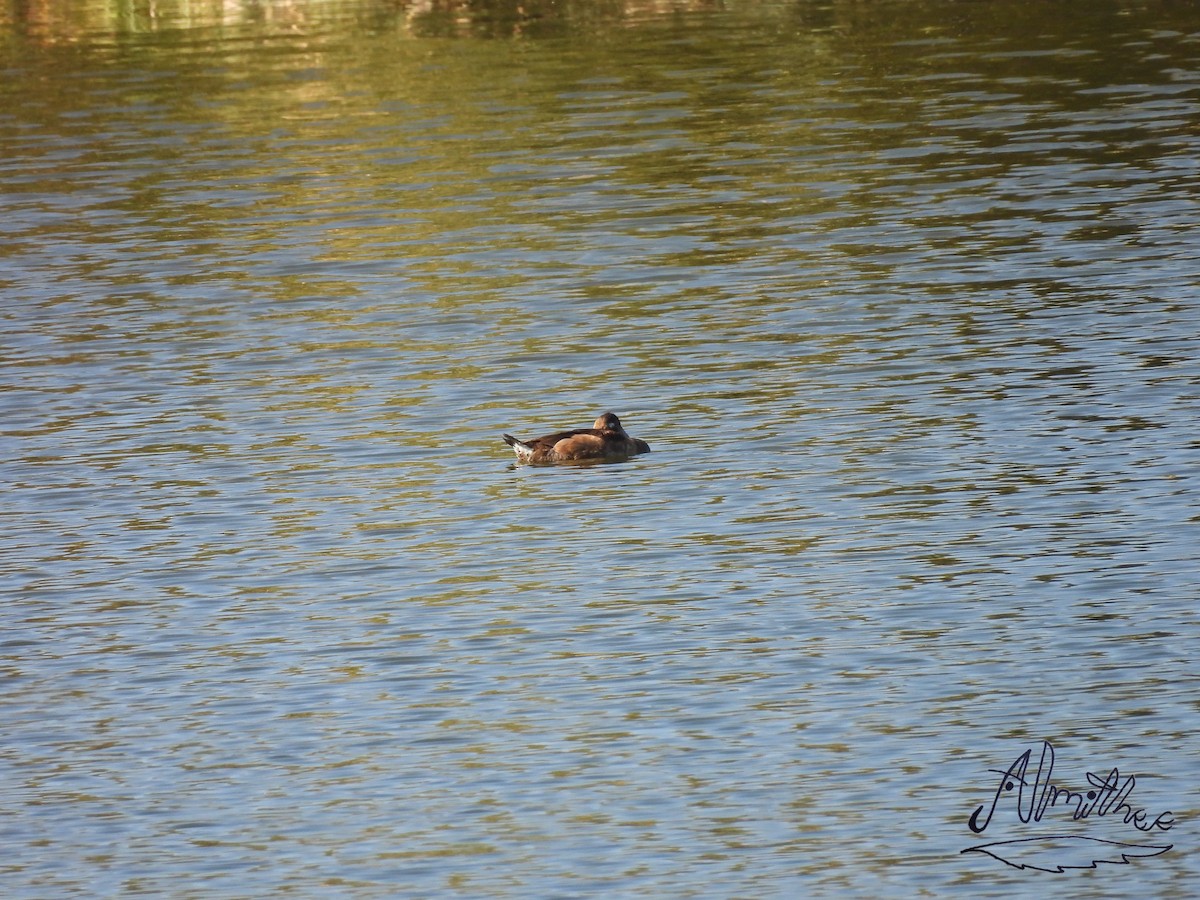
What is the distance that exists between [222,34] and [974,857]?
44.2m

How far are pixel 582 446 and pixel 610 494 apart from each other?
85 cm

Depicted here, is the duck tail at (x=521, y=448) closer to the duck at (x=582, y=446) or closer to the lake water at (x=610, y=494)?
the duck at (x=582, y=446)

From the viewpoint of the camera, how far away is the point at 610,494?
19844 mm

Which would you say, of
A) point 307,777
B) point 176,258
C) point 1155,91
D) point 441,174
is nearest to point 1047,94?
point 1155,91

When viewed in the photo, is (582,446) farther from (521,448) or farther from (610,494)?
(610,494)

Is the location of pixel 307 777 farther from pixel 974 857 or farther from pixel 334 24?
pixel 334 24


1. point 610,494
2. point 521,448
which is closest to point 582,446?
point 521,448

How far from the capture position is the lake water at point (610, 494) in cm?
1308

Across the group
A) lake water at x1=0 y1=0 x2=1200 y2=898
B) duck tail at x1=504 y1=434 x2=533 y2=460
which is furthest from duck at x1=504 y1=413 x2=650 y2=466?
lake water at x1=0 y1=0 x2=1200 y2=898
